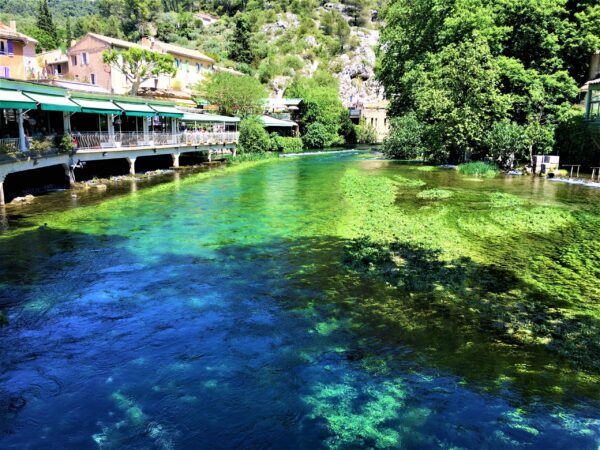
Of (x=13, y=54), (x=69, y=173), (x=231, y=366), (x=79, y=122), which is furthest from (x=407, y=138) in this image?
(x=231, y=366)

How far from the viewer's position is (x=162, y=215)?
21.6 m

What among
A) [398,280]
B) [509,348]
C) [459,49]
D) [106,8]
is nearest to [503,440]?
[509,348]

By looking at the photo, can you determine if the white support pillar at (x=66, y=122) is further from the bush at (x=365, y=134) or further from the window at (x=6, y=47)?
the bush at (x=365, y=134)

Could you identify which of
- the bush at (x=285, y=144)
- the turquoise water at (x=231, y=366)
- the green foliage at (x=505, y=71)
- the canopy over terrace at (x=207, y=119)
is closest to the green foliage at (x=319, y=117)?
the bush at (x=285, y=144)

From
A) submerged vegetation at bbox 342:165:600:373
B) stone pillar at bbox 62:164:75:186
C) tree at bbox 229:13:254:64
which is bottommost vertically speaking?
submerged vegetation at bbox 342:165:600:373

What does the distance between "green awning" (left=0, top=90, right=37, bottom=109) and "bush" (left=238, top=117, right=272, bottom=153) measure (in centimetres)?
2859

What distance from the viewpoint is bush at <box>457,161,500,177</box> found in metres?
35.7

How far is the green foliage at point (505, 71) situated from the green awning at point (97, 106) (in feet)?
81.4

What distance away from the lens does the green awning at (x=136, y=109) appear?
33.1 metres

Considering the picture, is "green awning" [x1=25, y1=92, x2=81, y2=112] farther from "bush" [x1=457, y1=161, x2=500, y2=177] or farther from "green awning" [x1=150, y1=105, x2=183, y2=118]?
"bush" [x1=457, y1=161, x2=500, y2=177]

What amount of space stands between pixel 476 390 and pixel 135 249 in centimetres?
1185

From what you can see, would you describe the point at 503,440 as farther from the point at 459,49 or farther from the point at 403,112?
the point at 403,112

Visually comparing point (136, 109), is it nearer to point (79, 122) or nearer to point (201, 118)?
point (79, 122)

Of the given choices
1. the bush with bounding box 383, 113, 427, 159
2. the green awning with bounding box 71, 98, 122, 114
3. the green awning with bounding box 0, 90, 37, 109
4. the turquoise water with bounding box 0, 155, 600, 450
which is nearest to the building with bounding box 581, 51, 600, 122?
the bush with bounding box 383, 113, 427, 159
